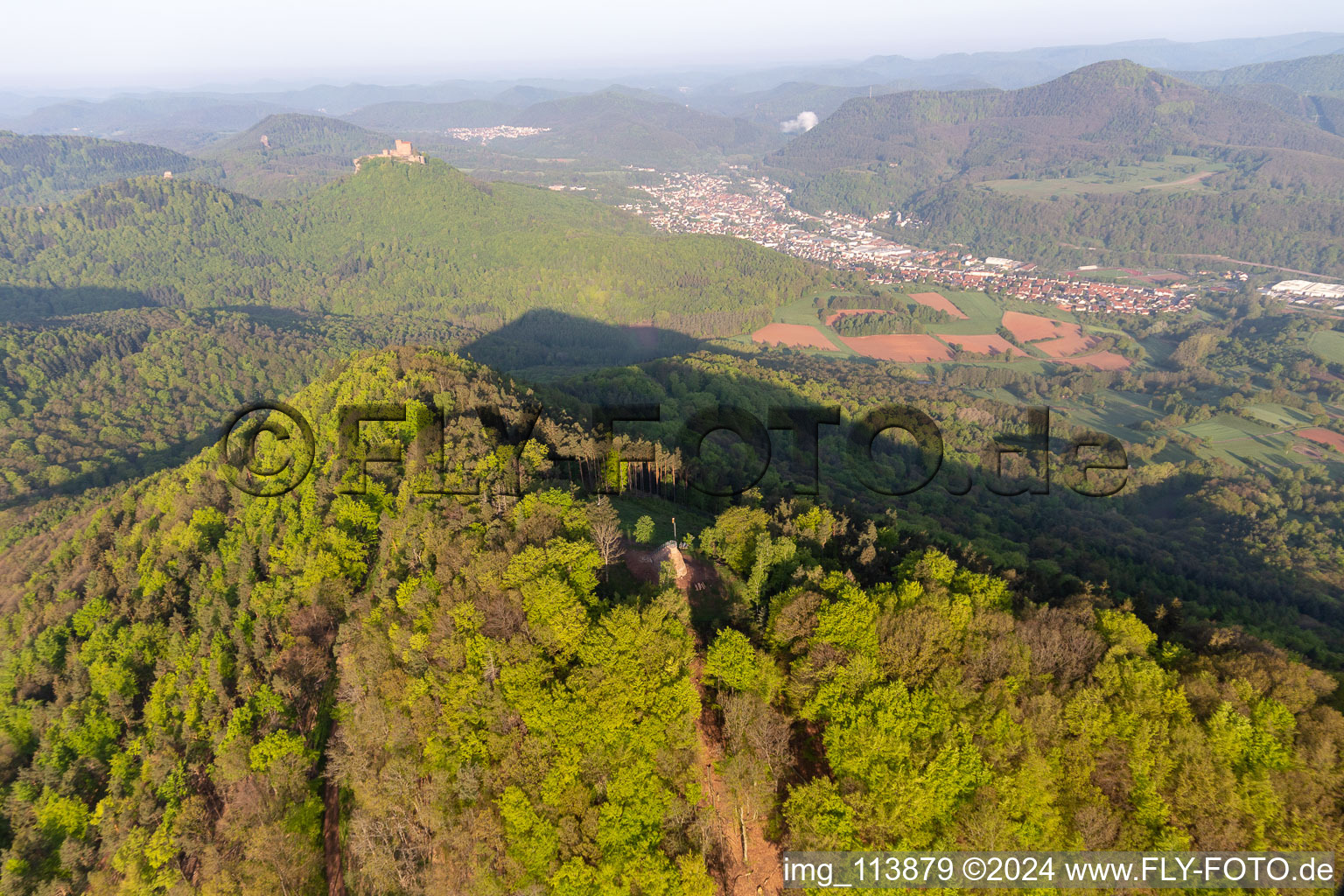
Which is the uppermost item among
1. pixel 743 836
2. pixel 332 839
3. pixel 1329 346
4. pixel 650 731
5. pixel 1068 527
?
pixel 650 731

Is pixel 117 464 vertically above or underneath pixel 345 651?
underneath

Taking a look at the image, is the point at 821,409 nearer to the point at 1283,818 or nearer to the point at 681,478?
the point at 681,478

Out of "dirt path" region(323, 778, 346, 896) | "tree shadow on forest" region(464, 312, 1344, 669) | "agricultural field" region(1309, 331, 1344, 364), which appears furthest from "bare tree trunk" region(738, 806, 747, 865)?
"agricultural field" region(1309, 331, 1344, 364)

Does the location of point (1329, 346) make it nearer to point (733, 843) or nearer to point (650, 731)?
point (733, 843)

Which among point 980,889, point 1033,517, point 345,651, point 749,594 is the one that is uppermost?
point 749,594

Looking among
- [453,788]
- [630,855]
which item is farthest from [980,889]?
[453,788]

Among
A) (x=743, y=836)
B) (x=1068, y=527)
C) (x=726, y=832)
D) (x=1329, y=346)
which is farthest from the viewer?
(x=1329, y=346)

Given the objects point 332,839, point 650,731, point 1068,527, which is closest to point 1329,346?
point 1068,527

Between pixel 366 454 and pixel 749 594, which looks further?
pixel 366 454
